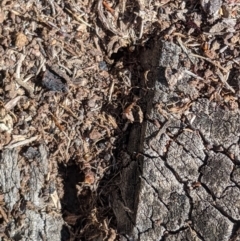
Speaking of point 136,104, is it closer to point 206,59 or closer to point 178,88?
point 178,88

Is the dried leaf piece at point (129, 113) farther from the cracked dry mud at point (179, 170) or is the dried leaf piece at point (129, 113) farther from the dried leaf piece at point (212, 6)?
the dried leaf piece at point (212, 6)

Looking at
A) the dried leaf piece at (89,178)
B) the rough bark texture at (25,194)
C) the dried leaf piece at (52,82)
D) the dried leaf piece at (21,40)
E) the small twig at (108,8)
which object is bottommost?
the rough bark texture at (25,194)

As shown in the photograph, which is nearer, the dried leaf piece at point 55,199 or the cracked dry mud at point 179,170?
the cracked dry mud at point 179,170

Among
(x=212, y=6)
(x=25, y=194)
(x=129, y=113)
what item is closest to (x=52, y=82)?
(x=129, y=113)

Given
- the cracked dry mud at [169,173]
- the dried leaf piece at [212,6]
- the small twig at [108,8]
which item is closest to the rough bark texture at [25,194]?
the cracked dry mud at [169,173]

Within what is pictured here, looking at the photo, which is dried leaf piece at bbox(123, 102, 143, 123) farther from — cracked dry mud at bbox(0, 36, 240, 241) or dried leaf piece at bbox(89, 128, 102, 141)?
dried leaf piece at bbox(89, 128, 102, 141)

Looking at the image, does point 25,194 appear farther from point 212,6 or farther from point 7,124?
point 212,6

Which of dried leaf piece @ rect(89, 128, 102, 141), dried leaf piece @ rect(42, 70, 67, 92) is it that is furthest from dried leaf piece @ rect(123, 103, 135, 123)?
dried leaf piece @ rect(42, 70, 67, 92)
